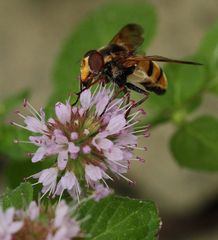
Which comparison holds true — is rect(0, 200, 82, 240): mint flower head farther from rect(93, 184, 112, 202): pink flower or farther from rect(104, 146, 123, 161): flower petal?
rect(104, 146, 123, 161): flower petal

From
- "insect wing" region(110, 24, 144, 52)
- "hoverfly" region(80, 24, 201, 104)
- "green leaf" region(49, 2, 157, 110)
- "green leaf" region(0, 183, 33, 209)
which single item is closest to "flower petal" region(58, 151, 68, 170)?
"green leaf" region(0, 183, 33, 209)

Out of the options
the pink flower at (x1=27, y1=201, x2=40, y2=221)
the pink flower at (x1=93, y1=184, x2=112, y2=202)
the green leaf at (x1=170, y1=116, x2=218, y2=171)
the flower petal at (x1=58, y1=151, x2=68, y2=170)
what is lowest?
the green leaf at (x1=170, y1=116, x2=218, y2=171)

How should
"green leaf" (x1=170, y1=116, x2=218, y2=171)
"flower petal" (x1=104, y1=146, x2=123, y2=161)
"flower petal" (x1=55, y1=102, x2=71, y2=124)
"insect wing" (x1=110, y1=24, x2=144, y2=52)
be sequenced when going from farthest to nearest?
"green leaf" (x1=170, y1=116, x2=218, y2=171) → "insect wing" (x1=110, y1=24, x2=144, y2=52) → "flower petal" (x1=55, y1=102, x2=71, y2=124) → "flower petal" (x1=104, y1=146, x2=123, y2=161)

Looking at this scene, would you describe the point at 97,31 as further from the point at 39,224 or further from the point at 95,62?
the point at 39,224

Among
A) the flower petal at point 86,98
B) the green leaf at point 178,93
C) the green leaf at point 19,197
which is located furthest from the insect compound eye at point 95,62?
the green leaf at point 178,93

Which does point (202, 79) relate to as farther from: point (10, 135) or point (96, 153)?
point (96, 153)

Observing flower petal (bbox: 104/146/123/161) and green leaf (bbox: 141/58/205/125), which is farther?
green leaf (bbox: 141/58/205/125)

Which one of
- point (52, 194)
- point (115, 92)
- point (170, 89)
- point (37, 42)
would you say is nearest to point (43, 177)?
point (52, 194)

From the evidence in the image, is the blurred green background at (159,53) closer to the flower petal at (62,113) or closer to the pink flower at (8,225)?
the flower petal at (62,113)
